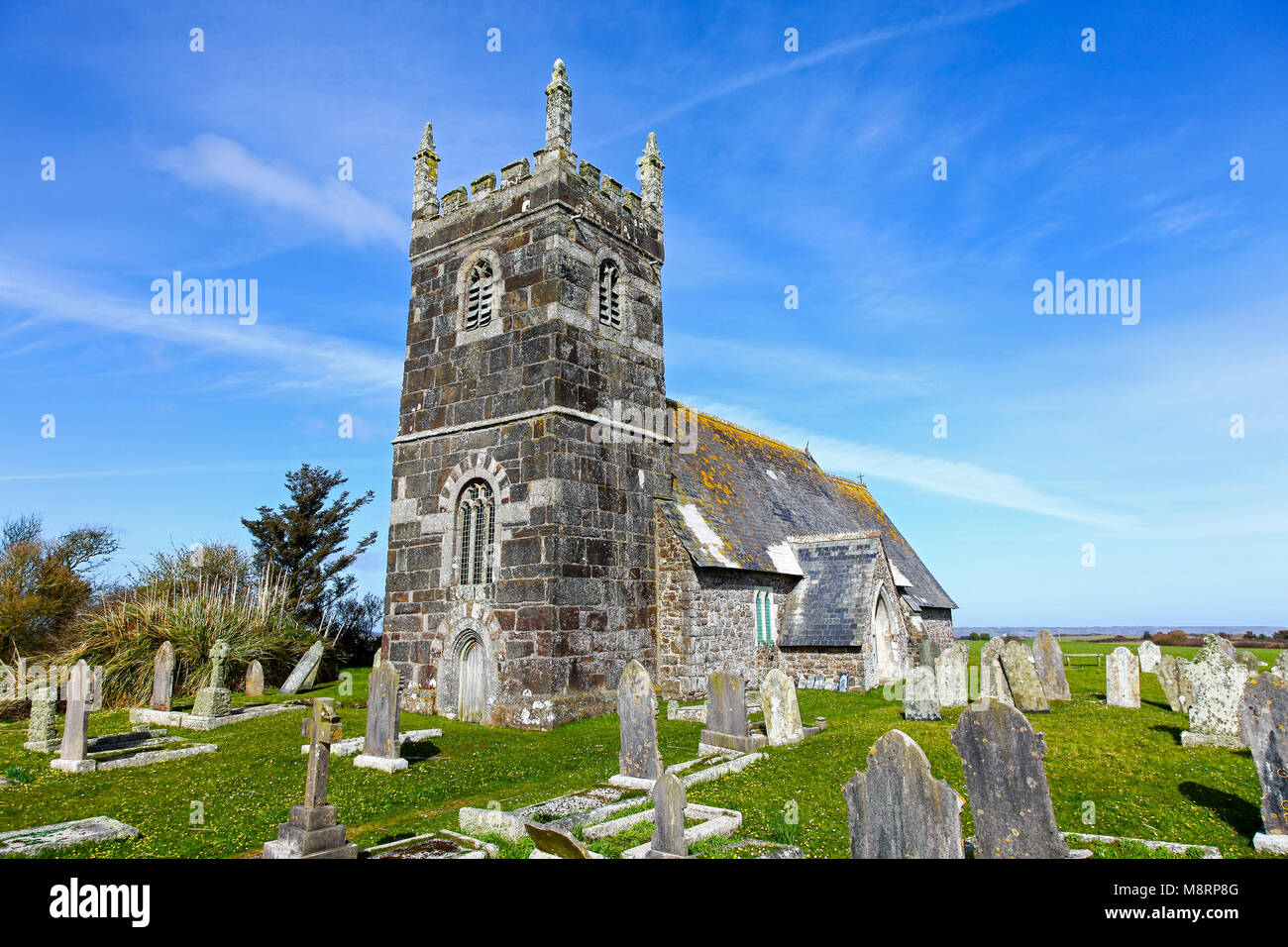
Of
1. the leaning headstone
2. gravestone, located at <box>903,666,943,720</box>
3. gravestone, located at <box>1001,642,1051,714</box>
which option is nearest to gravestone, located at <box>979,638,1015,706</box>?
gravestone, located at <box>1001,642,1051,714</box>

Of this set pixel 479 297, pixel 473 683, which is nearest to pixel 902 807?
pixel 473 683

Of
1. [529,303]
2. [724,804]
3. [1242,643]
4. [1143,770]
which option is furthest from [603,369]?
[1242,643]

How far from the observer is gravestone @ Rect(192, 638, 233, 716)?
16047 millimetres

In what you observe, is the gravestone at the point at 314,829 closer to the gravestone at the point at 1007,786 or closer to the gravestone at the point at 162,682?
the gravestone at the point at 1007,786

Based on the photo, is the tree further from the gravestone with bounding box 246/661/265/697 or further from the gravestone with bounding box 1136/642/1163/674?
the gravestone with bounding box 1136/642/1163/674

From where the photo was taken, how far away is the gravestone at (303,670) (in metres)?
23.3

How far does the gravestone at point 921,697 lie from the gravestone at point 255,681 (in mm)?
18272

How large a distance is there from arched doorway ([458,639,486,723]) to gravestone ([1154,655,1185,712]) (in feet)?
49.4

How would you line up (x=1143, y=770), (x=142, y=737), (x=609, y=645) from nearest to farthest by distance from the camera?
1. (x=1143, y=770)
2. (x=142, y=737)
3. (x=609, y=645)

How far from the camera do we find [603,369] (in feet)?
58.0

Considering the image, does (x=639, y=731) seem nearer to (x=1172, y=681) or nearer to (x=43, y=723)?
(x=43, y=723)
